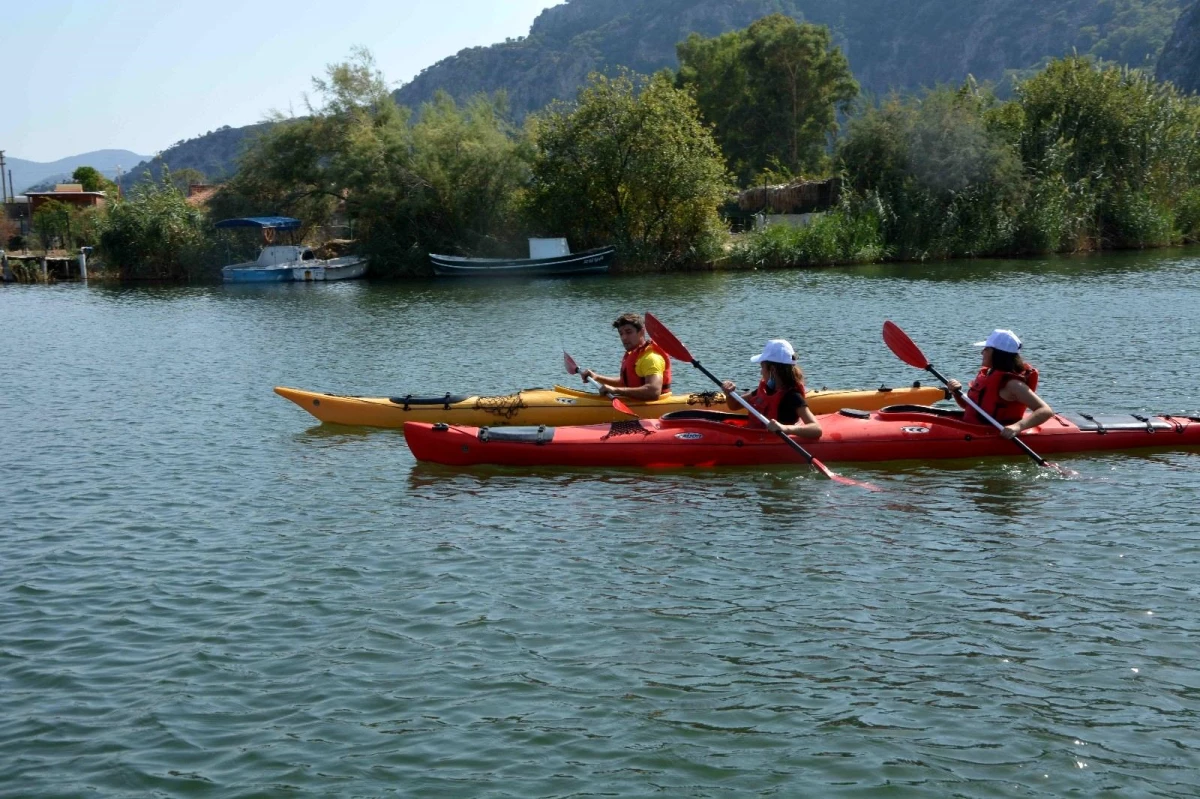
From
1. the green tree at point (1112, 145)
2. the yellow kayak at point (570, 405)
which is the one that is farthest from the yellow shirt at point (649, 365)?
the green tree at point (1112, 145)

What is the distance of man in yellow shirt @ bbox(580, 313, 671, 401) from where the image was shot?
39.7 ft

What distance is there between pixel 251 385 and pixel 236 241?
28.3 m

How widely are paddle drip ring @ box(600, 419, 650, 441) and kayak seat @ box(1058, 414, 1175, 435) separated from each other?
13.3 ft

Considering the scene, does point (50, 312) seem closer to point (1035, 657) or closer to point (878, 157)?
point (878, 157)

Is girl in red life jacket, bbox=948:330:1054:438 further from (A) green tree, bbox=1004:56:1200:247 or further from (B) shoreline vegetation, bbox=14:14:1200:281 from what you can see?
(A) green tree, bbox=1004:56:1200:247

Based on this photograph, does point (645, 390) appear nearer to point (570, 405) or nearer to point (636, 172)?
point (570, 405)

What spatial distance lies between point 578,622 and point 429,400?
6134 millimetres

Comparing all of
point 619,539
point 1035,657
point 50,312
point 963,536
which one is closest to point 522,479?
point 619,539

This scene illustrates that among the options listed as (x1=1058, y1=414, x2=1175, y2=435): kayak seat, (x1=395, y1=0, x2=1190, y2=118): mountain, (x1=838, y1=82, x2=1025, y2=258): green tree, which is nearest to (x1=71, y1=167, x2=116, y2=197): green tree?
(x1=838, y1=82, x2=1025, y2=258): green tree

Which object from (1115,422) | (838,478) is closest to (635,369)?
(838,478)

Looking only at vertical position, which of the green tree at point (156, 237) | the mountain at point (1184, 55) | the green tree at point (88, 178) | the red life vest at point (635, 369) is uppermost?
the mountain at point (1184, 55)

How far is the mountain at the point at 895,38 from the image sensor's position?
444ft

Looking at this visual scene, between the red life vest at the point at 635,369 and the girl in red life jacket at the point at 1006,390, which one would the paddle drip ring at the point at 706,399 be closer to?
the red life vest at the point at 635,369

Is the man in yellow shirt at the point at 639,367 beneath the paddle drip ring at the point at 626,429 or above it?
above
